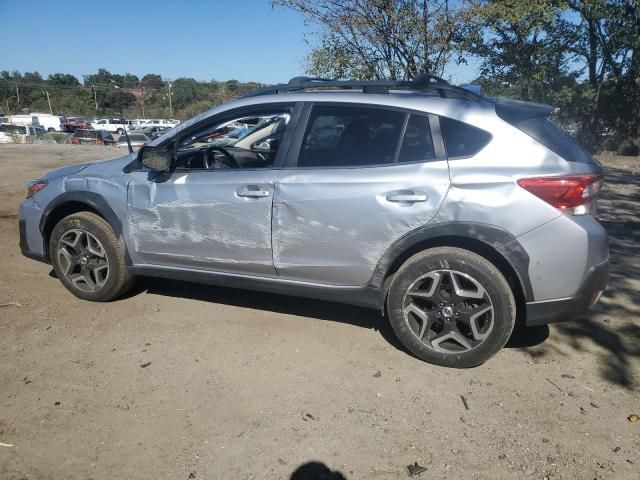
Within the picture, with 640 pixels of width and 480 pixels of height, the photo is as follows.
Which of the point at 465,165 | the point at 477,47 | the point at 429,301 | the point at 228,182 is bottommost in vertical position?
the point at 429,301

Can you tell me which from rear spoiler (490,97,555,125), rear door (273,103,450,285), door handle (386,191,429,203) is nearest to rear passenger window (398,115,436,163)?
rear door (273,103,450,285)

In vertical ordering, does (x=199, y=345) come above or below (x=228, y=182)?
below

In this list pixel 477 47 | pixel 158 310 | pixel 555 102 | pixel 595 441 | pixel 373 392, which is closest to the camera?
pixel 595 441

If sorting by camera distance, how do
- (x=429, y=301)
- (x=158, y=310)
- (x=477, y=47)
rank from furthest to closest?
1. (x=477, y=47)
2. (x=158, y=310)
3. (x=429, y=301)

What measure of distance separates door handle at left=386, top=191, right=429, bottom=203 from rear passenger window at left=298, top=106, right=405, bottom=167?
25 cm

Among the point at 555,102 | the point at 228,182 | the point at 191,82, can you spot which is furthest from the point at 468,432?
the point at 191,82

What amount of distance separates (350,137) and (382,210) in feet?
1.94

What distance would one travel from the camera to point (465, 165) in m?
3.21

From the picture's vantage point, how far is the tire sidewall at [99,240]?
4.14 meters

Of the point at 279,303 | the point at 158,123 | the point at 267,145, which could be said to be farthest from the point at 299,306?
the point at 158,123

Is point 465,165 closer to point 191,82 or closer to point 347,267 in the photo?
point 347,267

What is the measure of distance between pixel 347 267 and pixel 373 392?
2.72 ft

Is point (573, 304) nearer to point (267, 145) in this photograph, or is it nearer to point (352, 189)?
point (352, 189)

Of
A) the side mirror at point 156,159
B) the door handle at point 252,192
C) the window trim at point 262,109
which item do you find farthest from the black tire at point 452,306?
the side mirror at point 156,159
